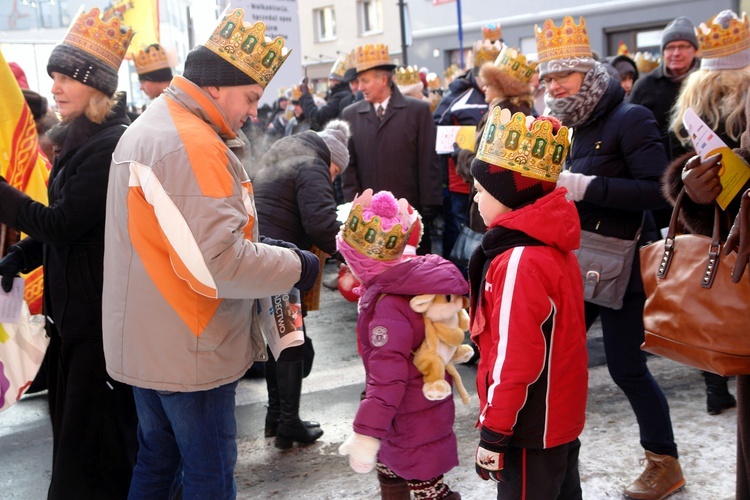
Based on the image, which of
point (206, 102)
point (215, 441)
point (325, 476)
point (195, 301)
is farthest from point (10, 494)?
point (206, 102)

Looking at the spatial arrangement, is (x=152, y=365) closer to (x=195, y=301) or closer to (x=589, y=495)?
(x=195, y=301)

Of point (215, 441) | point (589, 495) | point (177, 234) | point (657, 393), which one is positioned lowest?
point (589, 495)

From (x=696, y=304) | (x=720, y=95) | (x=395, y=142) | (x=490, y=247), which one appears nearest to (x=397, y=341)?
(x=490, y=247)

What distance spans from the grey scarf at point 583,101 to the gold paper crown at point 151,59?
379 cm

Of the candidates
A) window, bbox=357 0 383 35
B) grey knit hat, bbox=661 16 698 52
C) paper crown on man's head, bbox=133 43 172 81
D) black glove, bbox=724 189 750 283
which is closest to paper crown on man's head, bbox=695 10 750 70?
grey knit hat, bbox=661 16 698 52

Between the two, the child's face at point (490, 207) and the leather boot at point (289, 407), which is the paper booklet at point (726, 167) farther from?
the leather boot at point (289, 407)

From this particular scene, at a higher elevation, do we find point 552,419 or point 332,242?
point 332,242

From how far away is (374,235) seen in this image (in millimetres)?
3316

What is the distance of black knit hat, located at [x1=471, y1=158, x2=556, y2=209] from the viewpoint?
2.77 meters

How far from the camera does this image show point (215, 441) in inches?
112

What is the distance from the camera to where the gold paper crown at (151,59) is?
643 centimetres

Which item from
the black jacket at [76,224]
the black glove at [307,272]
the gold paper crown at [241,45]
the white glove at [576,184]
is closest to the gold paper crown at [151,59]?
the black jacket at [76,224]

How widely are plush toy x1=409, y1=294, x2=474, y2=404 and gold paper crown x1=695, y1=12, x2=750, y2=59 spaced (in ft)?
7.72

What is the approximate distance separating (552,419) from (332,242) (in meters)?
2.00
